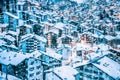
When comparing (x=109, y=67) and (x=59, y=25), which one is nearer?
(x=109, y=67)

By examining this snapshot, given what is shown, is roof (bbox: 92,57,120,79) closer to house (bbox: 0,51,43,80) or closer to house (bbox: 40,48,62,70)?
house (bbox: 40,48,62,70)

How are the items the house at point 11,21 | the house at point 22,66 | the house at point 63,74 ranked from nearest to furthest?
the house at point 63,74, the house at point 22,66, the house at point 11,21

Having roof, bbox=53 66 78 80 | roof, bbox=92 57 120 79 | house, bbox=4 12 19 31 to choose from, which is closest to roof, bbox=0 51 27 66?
roof, bbox=53 66 78 80

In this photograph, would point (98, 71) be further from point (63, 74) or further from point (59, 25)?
point (59, 25)

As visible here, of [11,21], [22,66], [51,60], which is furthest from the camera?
[11,21]

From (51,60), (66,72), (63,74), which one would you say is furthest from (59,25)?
(63,74)

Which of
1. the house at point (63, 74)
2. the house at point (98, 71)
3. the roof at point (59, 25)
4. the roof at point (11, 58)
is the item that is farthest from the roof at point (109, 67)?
the roof at point (59, 25)

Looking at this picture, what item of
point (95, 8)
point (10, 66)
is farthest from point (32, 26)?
point (95, 8)

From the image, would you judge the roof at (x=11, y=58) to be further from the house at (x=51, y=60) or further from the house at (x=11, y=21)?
the house at (x=11, y=21)
